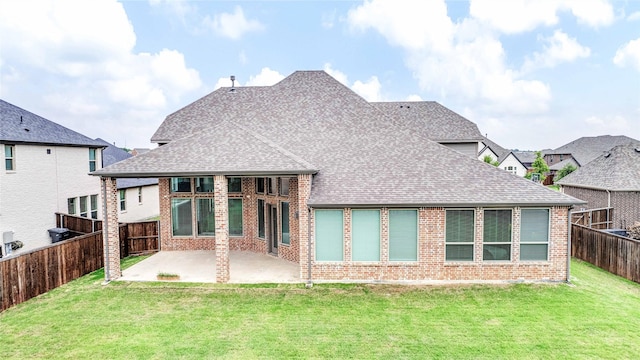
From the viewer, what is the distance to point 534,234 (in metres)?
10.5

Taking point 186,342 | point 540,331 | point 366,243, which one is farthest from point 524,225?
point 186,342

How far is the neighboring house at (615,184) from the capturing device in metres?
17.9

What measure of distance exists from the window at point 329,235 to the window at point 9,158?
13.7 m

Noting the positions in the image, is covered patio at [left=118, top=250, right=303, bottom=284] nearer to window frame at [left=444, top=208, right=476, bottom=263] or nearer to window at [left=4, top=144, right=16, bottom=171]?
window frame at [left=444, top=208, right=476, bottom=263]

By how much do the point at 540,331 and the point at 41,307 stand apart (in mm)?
12265

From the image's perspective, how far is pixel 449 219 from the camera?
10562 mm

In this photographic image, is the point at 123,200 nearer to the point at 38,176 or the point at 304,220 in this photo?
the point at 38,176

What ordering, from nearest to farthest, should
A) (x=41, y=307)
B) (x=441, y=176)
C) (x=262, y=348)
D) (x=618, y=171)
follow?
(x=262, y=348)
(x=41, y=307)
(x=441, y=176)
(x=618, y=171)

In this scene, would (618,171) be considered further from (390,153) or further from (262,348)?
(262,348)

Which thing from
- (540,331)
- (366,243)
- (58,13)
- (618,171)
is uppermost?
(58,13)

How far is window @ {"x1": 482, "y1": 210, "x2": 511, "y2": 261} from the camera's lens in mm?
10492

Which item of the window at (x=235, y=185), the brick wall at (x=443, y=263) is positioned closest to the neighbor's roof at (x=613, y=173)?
the brick wall at (x=443, y=263)

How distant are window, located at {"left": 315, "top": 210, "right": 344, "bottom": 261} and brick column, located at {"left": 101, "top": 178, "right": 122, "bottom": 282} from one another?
6.63 meters

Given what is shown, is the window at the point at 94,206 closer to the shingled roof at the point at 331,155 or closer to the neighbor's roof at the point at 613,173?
the shingled roof at the point at 331,155
